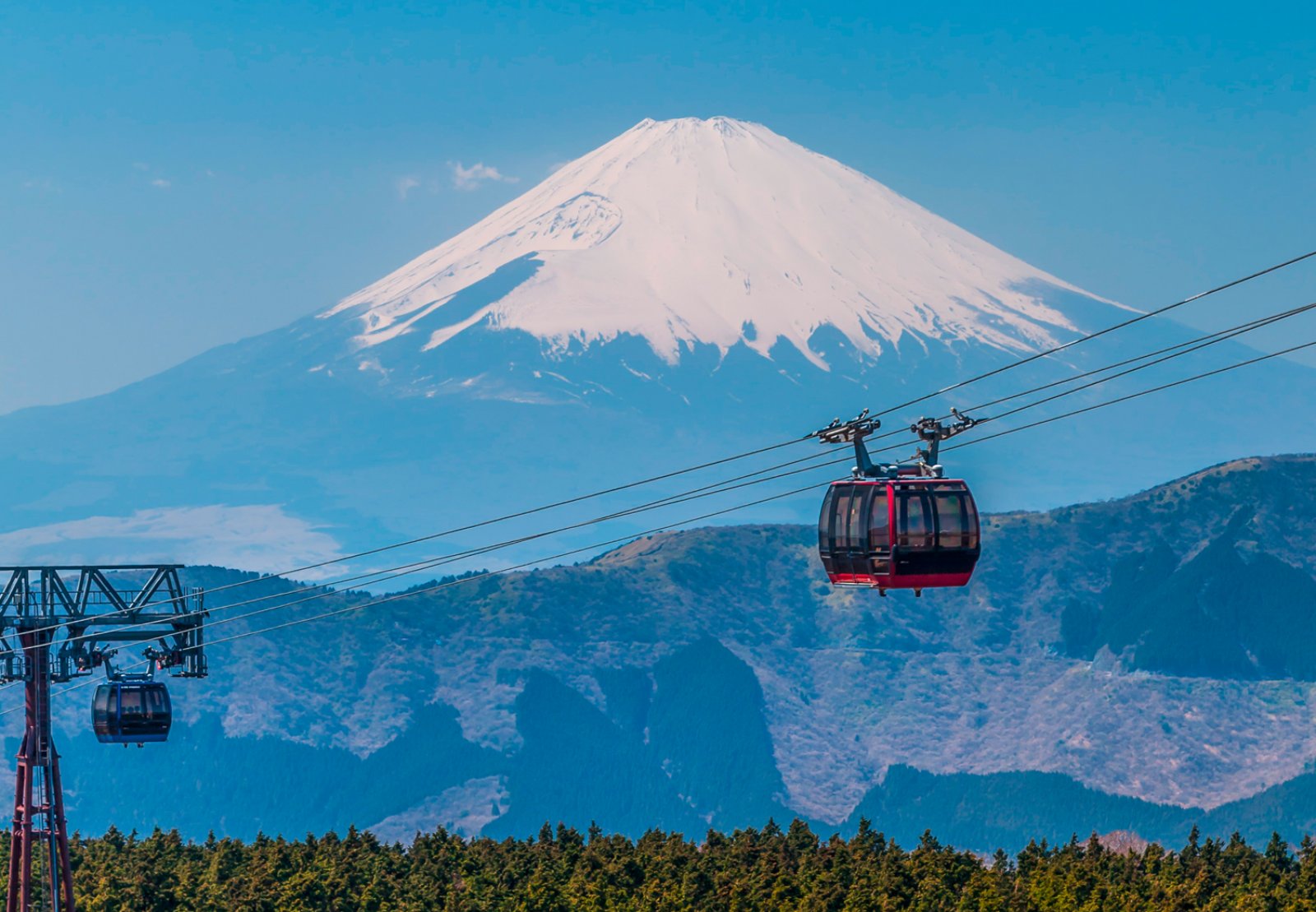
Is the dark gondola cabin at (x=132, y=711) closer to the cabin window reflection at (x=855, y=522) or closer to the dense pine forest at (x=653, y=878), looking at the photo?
the cabin window reflection at (x=855, y=522)

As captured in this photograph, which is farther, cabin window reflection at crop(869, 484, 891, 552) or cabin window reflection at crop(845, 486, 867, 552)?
cabin window reflection at crop(845, 486, 867, 552)

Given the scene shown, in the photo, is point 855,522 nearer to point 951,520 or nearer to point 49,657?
point 951,520

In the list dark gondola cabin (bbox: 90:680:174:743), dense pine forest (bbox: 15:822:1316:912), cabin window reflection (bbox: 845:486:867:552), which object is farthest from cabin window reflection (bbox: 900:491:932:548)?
dense pine forest (bbox: 15:822:1316:912)

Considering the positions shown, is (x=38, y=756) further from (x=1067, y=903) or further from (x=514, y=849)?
(x=514, y=849)

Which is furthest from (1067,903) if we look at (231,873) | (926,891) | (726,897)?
(231,873)

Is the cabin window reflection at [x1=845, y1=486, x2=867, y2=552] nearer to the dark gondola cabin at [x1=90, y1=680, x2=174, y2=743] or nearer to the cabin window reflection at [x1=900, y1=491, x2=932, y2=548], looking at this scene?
the cabin window reflection at [x1=900, y1=491, x2=932, y2=548]

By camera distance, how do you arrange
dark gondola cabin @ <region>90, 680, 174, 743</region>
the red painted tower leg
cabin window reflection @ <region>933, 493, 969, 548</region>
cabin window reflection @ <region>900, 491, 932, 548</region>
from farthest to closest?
1. dark gondola cabin @ <region>90, 680, 174, 743</region>
2. the red painted tower leg
3. cabin window reflection @ <region>933, 493, 969, 548</region>
4. cabin window reflection @ <region>900, 491, 932, 548</region>

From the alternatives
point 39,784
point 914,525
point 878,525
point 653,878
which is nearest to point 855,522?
point 878,525
